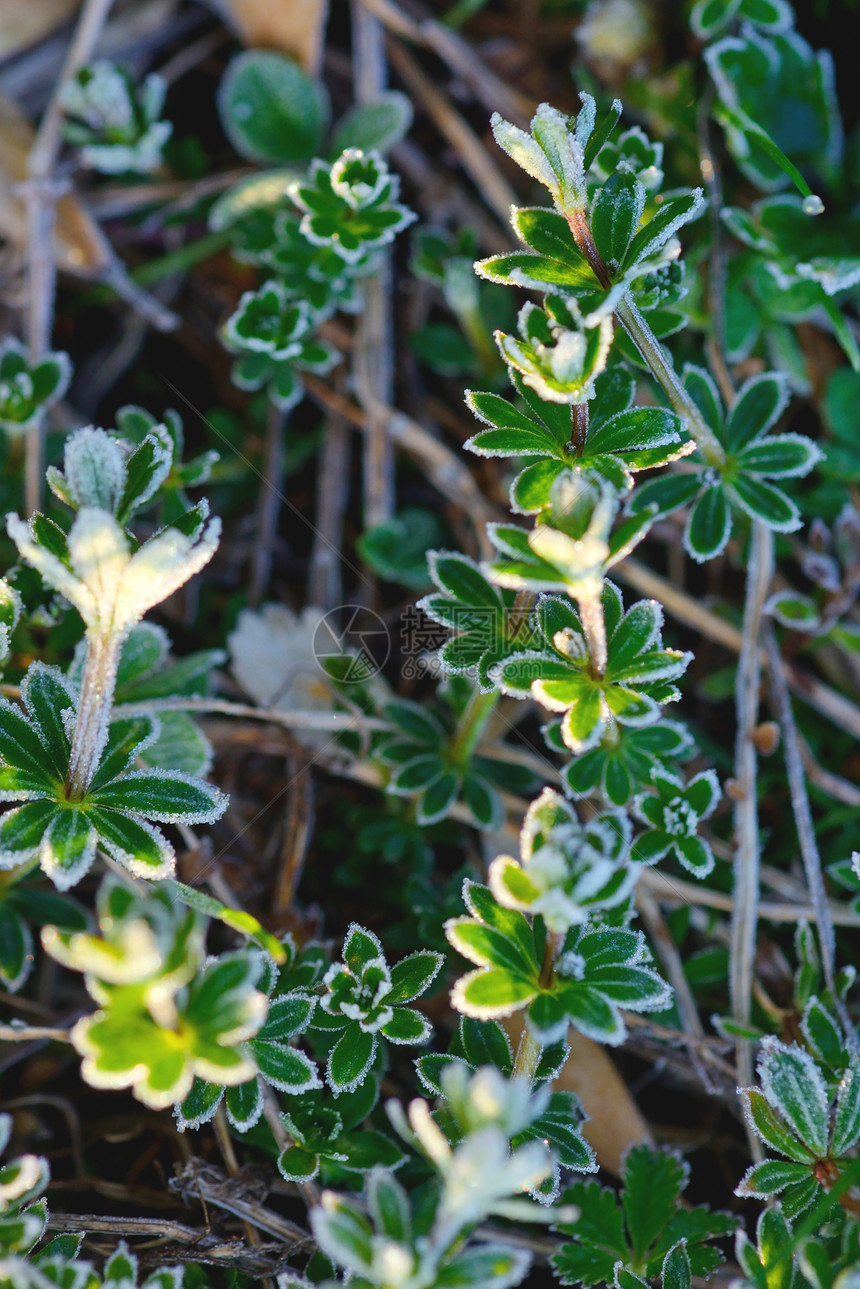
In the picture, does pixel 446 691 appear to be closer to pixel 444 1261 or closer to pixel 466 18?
pixel 444 1261

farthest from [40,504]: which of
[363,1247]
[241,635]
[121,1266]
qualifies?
[363,1247]

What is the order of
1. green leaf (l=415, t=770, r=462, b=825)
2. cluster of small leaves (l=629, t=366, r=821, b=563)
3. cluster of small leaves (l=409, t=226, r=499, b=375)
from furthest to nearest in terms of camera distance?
1. cluster of small leaves (l=409, t=226, r=499, b=375)
2. green leaf (l=415, t=770, r=462, b=825)
3. cluster of small leaves (l=629, t=366, r=821, b=563)

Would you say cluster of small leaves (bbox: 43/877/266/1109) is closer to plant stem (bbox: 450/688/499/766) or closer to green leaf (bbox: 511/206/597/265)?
plant stem (bbox: 450/688/499/766)

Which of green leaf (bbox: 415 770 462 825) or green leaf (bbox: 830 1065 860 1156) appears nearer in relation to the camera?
green leaf (bbox: 830 1065 860 1156)

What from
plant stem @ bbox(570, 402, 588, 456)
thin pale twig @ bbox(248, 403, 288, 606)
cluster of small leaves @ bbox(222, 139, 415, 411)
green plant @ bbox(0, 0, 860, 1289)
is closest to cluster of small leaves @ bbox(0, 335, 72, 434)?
green plant @ bbox(0, 0, 860, 1289)

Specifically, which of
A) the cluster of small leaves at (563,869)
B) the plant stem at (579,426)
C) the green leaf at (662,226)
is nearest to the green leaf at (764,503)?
the plant stem at (579,426)

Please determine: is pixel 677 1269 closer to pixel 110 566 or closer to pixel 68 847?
pixel 68 847
